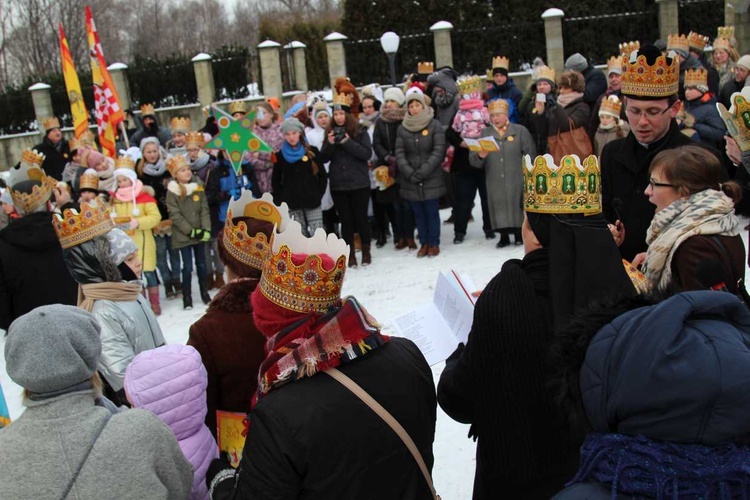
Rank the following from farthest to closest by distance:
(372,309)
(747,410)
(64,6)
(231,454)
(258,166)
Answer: (64,6)
(258,166)
(372,309)
(231,454)
(747,410)

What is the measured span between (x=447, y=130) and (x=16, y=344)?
8488 millimetres

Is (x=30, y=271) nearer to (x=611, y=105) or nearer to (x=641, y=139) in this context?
(x=641, y=139)

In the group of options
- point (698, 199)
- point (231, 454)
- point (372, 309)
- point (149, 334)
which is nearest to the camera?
point (231, 454)

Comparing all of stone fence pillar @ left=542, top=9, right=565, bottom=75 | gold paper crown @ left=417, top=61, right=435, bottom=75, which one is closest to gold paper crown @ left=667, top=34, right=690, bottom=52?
gold paper crown @ left=417, top=61, right=435, bottom=75

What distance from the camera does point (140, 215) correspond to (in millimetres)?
9062

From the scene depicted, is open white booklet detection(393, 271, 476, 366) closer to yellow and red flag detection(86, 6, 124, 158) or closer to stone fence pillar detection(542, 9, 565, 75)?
yellow and red flag detection(86, 6, 124, 158)

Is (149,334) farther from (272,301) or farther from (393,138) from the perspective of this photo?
(393,138)

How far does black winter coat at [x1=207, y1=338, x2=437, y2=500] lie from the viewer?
89.4 inches

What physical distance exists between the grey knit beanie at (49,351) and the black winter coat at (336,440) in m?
0.65

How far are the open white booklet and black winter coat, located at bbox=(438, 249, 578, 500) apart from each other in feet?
2.06

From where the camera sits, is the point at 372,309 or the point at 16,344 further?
the point at 372,309

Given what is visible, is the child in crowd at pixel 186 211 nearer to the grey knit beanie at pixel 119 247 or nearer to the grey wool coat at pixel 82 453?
the grey knit beanie at pixel 119 247

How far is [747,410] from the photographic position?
63.8 inches

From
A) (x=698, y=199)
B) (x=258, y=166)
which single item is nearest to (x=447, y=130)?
(x=258, y=166)
